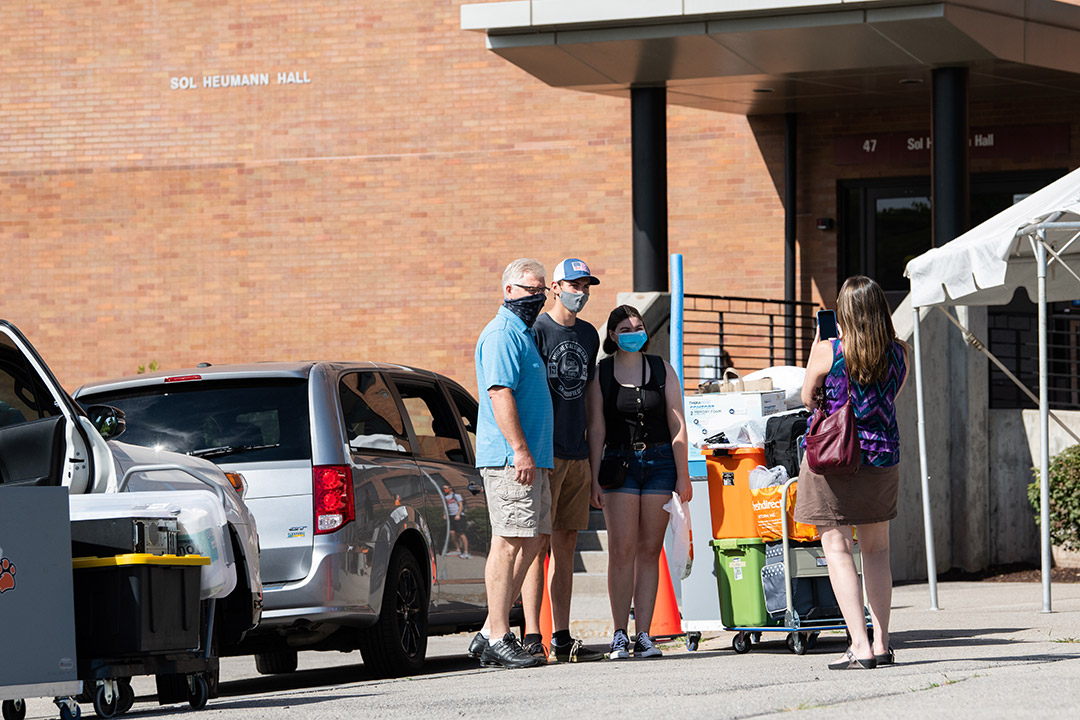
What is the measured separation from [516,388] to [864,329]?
5.90 feet

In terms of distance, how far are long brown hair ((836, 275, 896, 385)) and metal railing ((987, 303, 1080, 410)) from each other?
908cm

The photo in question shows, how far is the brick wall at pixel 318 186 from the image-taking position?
2030 cm

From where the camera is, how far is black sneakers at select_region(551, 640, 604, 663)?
8.45 m

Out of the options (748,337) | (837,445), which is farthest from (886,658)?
(748,337)

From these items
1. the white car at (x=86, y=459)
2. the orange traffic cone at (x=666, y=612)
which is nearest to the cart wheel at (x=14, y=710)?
the white car at (x=86, y=459)

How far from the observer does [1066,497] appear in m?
14.1

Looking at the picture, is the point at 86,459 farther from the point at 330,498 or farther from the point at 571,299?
the point at 571,299

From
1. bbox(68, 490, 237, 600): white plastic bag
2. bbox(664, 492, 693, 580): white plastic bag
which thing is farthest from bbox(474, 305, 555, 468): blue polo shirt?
bbox(68, 490, 237, 600): white plastic bag

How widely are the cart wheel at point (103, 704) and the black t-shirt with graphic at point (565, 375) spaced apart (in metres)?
2.97

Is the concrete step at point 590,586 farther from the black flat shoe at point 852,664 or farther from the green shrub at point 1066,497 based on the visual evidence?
the black flat shoe at point 852,664

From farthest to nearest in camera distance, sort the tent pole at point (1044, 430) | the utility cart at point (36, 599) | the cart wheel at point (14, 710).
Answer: the tent pole at point (1044, 430), the cart wheel at point (14, 710), the utility cart at point (36, 599)

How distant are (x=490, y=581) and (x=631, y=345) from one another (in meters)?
1.51

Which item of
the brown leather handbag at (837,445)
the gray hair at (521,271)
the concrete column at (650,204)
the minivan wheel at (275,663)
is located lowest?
the minivan wheel at (275,663)

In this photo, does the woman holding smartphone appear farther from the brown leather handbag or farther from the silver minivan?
the silver minivan
